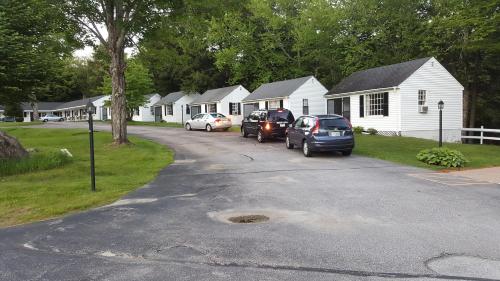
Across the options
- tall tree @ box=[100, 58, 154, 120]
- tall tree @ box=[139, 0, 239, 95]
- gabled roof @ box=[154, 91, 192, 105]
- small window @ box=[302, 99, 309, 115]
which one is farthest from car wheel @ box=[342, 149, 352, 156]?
gabled roof @ box=[154, 91, 192, 105]

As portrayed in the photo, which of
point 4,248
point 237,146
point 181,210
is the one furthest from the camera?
point 237,146

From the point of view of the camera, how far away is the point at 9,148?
14805mm

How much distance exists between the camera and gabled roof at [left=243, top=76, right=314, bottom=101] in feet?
121

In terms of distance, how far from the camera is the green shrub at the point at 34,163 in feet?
45.7

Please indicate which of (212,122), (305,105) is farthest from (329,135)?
(305,105)

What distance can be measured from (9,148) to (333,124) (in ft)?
37.5

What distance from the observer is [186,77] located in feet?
195

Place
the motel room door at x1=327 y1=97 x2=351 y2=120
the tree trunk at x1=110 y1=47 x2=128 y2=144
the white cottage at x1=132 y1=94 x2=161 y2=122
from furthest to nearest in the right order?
the white cottage at x1=132 y1=94 x2=161 y2=122, the motel room door at x1=327 y1=97 x2=351 y2=120, the tree trunk at x1=110 y1=47 x2=128 y2=144

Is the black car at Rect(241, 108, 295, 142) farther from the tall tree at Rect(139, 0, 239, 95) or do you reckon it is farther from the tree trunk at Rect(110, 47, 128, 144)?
the tree trunk at Rect(110, 47, 128, 144)

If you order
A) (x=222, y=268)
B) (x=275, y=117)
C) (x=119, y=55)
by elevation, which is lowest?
(x=222, y=268)

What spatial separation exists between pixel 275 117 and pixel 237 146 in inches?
122

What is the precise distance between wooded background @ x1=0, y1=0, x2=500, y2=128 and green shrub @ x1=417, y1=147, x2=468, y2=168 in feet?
41.8

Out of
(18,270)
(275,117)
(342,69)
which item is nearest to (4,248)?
(18,270)

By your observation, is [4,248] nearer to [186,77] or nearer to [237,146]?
[237,146]
